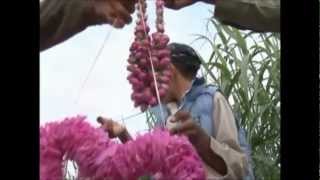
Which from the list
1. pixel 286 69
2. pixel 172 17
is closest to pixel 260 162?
pixel 286 69

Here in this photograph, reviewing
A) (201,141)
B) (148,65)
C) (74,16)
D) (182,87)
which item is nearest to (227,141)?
(201,141)

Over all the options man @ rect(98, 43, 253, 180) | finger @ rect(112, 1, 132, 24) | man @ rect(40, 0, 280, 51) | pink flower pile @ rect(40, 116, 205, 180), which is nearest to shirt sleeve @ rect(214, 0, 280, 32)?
man @ rect(40, 0, 280, 51)

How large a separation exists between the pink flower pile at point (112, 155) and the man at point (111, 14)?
0.26 m

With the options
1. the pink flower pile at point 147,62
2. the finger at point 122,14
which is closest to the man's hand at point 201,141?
the pink flower pile at point 147,62

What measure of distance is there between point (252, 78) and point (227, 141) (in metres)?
0.21

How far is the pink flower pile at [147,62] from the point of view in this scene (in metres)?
2.36

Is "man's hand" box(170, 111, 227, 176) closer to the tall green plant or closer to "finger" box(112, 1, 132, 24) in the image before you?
the tall green plant

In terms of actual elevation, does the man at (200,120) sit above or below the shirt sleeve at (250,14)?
below

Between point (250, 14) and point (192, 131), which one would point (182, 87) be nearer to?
point (192, 131)

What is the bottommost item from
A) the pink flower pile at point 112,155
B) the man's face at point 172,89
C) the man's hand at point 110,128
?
the pink flower pile at point 112,155

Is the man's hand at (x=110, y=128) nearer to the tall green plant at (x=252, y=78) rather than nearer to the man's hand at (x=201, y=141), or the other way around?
the man's hand at (x=201, y=141)

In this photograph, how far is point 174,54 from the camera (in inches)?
94.0

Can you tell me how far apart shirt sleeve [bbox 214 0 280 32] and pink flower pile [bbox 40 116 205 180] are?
1.31ft
